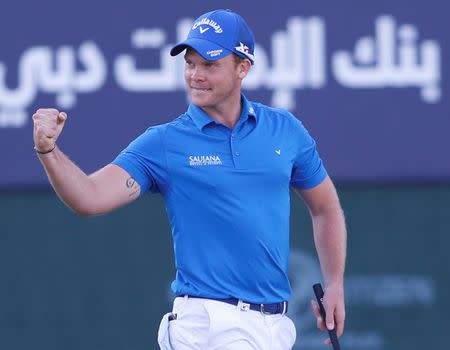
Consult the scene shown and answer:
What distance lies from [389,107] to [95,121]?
1.68 m

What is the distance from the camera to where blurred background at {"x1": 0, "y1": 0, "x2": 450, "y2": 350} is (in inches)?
335

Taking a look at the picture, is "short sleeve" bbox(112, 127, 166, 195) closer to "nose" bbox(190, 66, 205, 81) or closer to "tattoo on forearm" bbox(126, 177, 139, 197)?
"tattoo on forearm" bbox(126, 177, 139, 197)

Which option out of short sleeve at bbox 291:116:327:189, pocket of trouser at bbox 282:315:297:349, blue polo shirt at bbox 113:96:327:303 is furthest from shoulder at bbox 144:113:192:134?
pocket of trouser at bbox 282:315:297:349

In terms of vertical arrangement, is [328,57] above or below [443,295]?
above

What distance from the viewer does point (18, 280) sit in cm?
866

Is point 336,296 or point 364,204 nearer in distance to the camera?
point 336,296

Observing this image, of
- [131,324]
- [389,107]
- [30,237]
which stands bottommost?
[131,324]

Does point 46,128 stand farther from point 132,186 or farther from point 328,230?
point 328,230

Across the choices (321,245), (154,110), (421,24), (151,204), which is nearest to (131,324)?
(151,204)

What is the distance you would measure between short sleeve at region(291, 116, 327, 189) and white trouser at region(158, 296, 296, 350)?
57 cm

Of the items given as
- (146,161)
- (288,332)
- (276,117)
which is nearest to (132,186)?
(146,161)

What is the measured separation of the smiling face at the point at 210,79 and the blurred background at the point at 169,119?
3.35 metres

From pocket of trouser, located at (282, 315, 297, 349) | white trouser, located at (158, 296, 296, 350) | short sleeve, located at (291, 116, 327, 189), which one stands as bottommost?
pocket of trouser, located at (282, 315, 297, 349)

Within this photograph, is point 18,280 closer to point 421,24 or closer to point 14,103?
point 14,103
